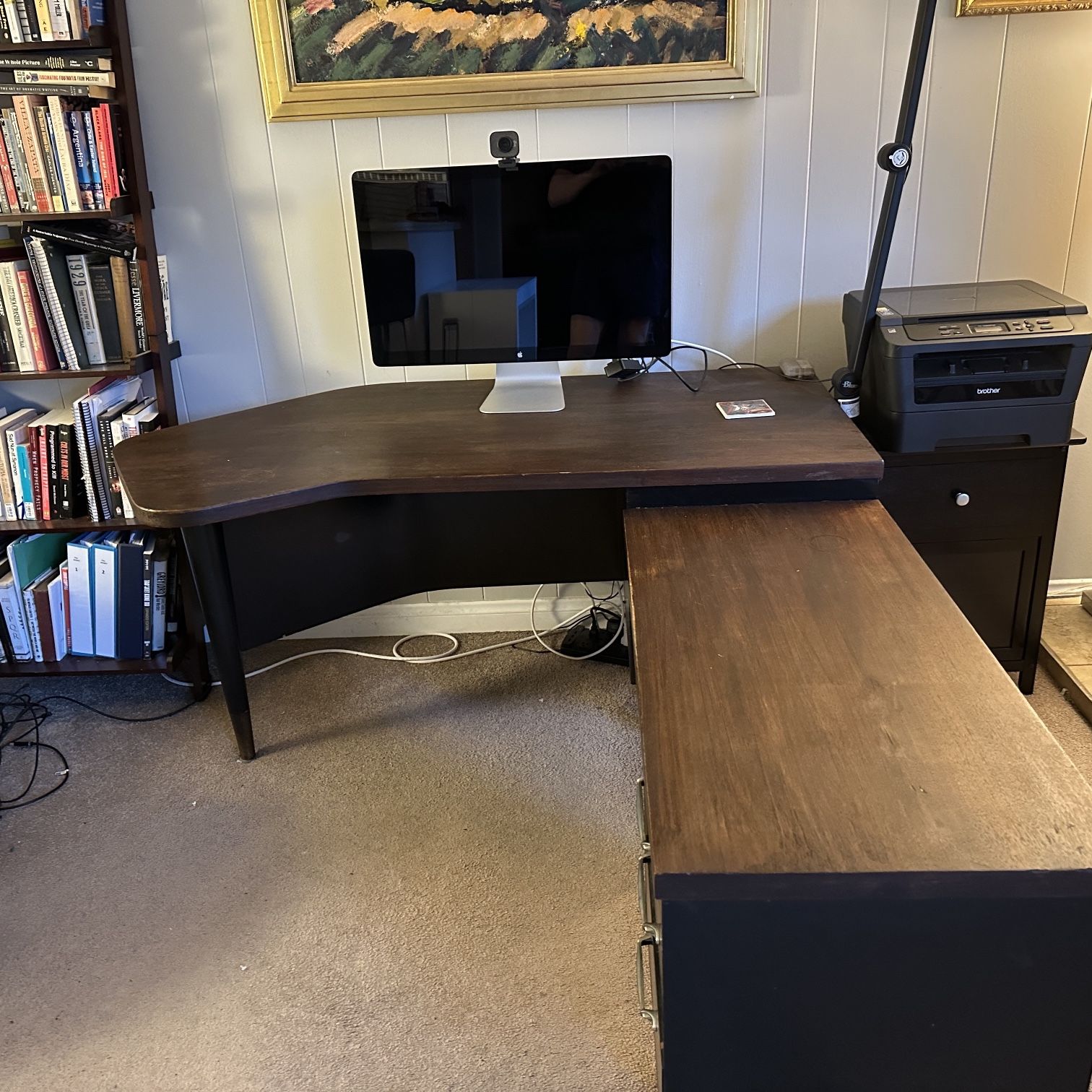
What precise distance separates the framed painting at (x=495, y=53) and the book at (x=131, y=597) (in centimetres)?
104

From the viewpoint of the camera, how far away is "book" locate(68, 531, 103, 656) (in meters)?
2.30

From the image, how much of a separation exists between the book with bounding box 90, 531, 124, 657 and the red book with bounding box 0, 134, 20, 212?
0.74 metres

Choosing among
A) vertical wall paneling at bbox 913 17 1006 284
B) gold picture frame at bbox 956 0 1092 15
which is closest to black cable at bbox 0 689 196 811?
vertical wall paneling at bbox 913 17 1006 284

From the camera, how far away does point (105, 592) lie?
2326 mm

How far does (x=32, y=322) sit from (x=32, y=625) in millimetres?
710

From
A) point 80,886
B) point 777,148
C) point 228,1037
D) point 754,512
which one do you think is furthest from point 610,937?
point 777,148

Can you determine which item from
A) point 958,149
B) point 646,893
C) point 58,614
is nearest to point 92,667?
point 58,614

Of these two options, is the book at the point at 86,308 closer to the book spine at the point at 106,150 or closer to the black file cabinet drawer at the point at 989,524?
the book spine at the point at 106,150

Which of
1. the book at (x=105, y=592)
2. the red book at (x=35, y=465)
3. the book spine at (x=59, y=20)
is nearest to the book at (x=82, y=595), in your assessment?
the book at (x=105, y=592)

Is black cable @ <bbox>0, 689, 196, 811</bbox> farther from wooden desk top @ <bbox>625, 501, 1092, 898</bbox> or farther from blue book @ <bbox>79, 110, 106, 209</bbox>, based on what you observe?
wooden desk top @ <bbox>625, 501, 1092, 898</bbox>

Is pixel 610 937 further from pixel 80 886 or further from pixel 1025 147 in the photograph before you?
pixel 1025 147

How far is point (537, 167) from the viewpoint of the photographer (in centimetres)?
195

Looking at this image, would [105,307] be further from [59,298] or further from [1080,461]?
[1080,461]

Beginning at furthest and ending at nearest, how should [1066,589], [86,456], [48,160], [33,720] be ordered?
[1066,589] → [33,720] → [86,456] → [48,160]
